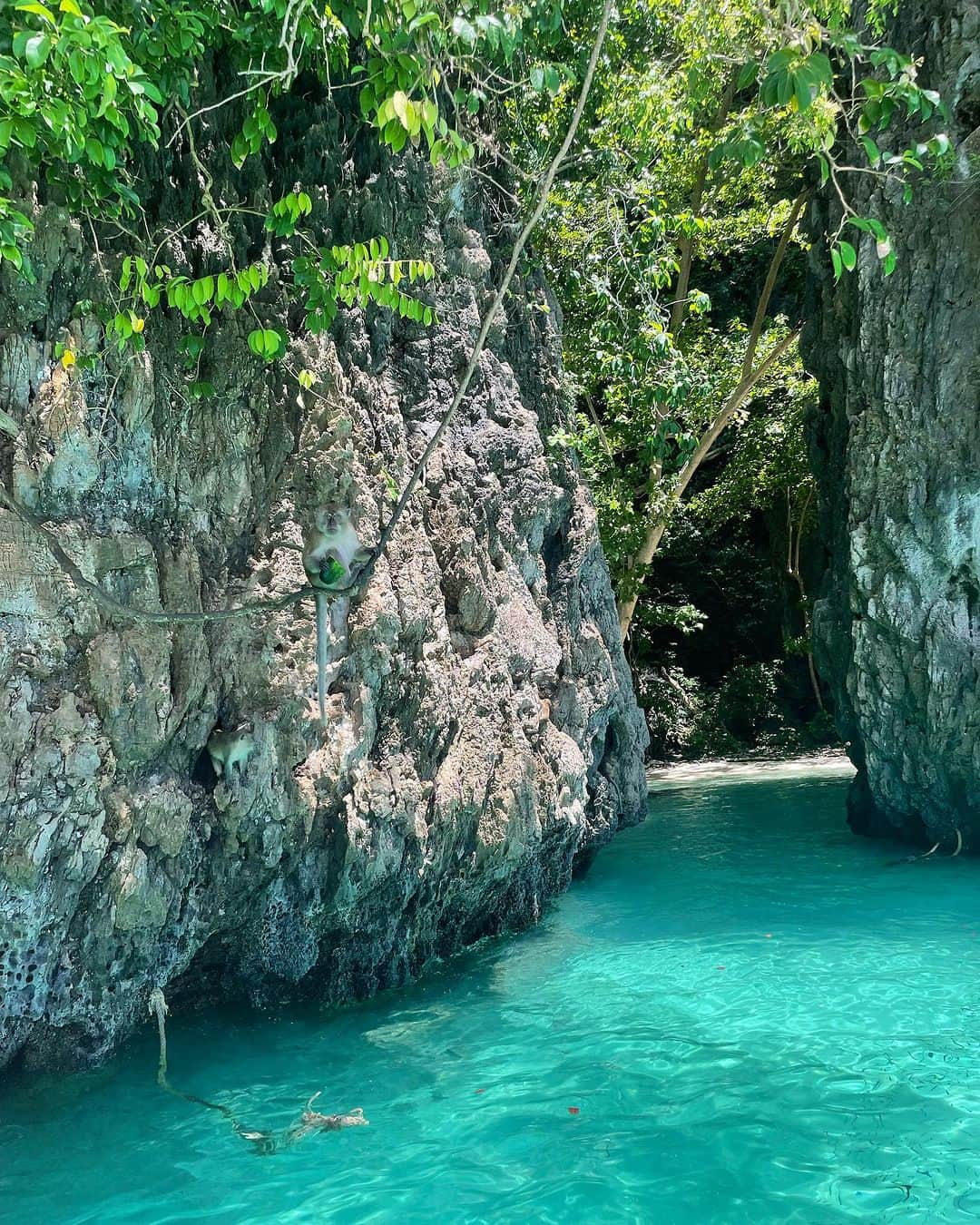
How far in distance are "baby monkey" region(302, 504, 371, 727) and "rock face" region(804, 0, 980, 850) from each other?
20.2 ft

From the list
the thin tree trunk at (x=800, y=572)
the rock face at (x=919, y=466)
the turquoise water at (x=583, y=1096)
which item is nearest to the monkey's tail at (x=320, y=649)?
the turquoise water at (x=583, y=1096)

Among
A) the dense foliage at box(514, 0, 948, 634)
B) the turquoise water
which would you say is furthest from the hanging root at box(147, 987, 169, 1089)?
the dense foliage at box(514, 0, 948, 634)

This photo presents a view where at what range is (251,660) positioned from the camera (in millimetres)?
5191

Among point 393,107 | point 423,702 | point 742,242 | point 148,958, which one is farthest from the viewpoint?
point 742,242

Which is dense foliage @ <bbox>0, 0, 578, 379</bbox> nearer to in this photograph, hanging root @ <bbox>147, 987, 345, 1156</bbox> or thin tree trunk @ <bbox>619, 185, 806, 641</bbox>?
hanging root @ <bbox>147, 987, 345, 1156</bbox>

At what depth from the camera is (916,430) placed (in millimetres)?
9234

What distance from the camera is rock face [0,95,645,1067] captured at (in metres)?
4.51

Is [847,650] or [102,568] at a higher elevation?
[102,568]

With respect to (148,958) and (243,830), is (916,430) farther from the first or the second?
(148,958)

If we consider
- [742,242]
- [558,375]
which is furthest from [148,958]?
[742,242]

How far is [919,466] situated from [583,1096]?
23.4ft

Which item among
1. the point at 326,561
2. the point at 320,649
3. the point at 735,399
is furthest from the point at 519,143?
the point at 735,399

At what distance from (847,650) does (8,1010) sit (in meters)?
8.53

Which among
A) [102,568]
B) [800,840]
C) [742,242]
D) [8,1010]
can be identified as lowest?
[800,840]
